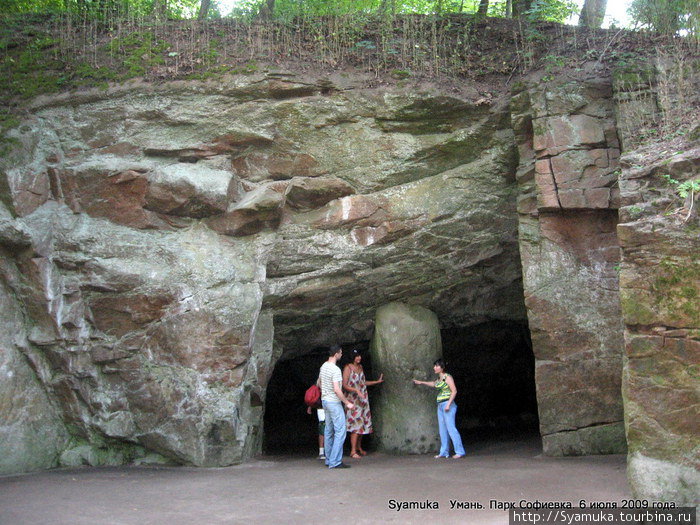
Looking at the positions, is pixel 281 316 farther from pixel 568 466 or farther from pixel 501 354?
pixel 501 354

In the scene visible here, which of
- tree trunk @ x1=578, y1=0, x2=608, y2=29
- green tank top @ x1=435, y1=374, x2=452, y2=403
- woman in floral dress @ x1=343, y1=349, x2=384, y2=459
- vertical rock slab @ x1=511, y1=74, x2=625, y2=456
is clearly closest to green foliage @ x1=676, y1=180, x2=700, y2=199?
vertical rock slab @ x1=511, y1=74, x2=625, y2=456

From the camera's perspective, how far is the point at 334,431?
7.78 m

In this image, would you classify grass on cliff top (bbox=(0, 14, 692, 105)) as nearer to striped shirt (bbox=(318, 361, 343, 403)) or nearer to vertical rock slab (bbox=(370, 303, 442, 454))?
vertical rock slab (bbox=(370, 303, 442, 454))

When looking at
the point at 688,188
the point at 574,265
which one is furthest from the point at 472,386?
the point at 688,188

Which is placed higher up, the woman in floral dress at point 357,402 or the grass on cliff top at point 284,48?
the grass on cliff top at point 284,48

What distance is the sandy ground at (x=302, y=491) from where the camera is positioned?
5293 millimetres

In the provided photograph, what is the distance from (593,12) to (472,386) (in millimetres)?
8128

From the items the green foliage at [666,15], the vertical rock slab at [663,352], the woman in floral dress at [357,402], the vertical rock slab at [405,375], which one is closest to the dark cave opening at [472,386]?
the vertical rock slab at [405,375]

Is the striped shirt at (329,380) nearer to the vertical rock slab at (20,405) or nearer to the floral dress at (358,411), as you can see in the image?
the floral dress at (358,411)

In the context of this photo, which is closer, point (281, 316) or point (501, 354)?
point (281, 316)

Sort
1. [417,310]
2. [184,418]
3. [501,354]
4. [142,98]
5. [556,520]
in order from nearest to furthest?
[556,520] < [184,418] < [142,98] < [417,310] < [501,354]

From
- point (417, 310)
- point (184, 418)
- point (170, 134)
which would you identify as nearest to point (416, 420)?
point (417, 310)

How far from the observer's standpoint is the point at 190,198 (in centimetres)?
844

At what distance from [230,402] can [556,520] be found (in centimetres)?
450
